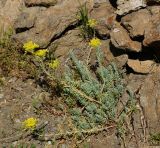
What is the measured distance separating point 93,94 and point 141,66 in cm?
68

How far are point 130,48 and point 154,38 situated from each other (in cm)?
40

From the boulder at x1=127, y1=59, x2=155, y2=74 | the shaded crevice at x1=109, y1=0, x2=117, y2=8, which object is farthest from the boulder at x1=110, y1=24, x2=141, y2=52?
the shaded crevice at x1=109, y1=0, x2=117, y2=8

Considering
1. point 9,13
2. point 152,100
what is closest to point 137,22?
point 152,100

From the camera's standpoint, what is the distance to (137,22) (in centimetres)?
533

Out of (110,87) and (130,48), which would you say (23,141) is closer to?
(110,87)

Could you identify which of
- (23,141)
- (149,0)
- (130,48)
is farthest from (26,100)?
(149,0)

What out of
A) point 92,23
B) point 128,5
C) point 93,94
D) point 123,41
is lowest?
point 93,94

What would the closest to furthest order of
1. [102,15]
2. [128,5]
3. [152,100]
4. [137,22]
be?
[152,100] < [137,22] < [128,5] < [102,15]

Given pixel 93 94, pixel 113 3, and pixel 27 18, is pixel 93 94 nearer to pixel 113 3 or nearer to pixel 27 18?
pixel 113 3

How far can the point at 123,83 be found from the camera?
543cm

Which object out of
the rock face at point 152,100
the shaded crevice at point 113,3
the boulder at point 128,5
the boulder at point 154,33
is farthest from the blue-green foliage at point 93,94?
the shaded crevice at point 113,3

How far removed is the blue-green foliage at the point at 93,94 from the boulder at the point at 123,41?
24 cm

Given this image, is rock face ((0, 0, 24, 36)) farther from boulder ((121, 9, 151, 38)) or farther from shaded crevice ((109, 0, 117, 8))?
boulder ((121, 9, 151, 38))

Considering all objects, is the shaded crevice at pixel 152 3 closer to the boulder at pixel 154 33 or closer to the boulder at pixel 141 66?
the boulder at pixel 154 33
